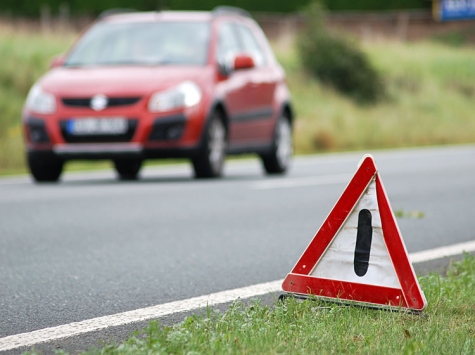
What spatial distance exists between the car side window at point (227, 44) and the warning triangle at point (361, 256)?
7.32 m

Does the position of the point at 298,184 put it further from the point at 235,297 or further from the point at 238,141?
the point at 235,297

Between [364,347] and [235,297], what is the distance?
1.37m

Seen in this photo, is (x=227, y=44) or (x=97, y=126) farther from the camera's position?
(x=227, y=44)

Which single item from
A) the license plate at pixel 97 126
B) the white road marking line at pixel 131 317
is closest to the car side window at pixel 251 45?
the license plate at pixel 97 126

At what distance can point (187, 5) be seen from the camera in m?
46.0

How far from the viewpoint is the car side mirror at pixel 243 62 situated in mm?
11820

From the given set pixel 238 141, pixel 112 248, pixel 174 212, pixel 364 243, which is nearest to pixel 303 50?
pixel 238 141

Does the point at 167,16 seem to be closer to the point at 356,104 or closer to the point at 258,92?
the point at 258,92

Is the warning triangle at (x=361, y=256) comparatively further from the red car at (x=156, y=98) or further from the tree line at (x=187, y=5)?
the tree line at (x=187, y=5)

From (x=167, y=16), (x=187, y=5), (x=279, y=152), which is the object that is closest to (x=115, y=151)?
(x=167, y=16)

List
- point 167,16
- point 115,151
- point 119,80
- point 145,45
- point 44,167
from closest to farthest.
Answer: point 115,151, point 119,80, point 44,167, point 145,45, point 167,16

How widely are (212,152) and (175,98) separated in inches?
30.8

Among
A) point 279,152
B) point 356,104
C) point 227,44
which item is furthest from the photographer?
point 356,104

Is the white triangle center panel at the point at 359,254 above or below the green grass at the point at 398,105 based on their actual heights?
above
